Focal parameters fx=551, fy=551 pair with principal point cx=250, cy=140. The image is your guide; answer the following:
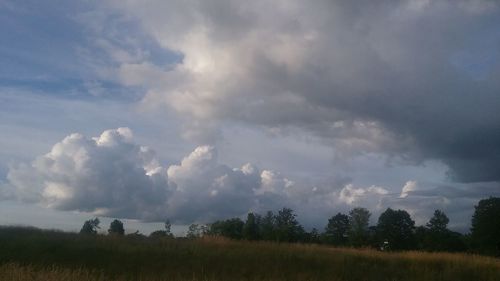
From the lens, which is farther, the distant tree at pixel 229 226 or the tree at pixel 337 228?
the tree at pixel 337 228

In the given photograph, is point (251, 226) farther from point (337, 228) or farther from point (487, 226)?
point (487, 226)

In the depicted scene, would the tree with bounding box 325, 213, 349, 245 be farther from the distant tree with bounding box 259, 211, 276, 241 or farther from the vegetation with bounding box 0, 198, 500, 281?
the vegetation with bounding box 0, 198, 500, 281

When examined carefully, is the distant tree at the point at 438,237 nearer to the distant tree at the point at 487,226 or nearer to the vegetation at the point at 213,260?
the distant tree at the point at 487,226

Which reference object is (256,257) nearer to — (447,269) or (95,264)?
(95,264)

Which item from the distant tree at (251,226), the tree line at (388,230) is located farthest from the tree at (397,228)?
the distant tree at (251,226)

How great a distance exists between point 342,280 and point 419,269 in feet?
17.6

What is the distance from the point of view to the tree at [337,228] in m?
73.6

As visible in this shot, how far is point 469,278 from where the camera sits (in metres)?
23.8

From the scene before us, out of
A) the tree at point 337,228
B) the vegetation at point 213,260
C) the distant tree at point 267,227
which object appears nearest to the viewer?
the vegetation at point 213,260

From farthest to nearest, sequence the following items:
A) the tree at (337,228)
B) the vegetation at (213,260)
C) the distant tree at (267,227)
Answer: the tree at (337,228), the distant tree at (267,227), the vegetation at (213,260)

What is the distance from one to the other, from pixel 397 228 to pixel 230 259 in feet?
161

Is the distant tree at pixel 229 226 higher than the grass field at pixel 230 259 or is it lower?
higher

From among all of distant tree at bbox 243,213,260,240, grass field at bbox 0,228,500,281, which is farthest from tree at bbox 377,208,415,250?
grass field at bbox 0,228,500,281

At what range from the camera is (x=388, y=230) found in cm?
6838
